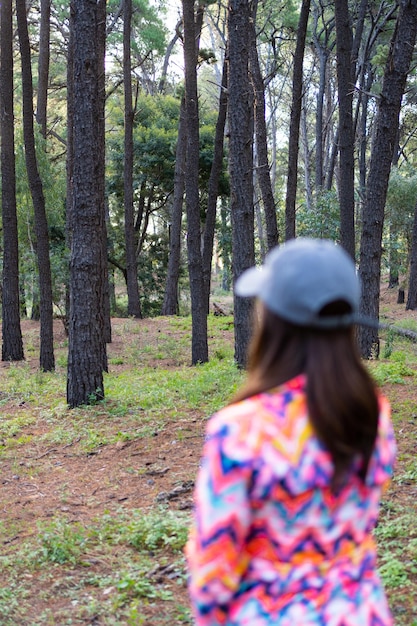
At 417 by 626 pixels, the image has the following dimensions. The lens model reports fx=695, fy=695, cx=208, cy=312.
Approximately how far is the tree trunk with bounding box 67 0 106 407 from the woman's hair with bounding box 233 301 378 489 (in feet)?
26.7

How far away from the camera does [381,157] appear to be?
11758 mm

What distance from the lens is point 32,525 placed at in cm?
599

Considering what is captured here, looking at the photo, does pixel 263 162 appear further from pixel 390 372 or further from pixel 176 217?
pixel 176 217

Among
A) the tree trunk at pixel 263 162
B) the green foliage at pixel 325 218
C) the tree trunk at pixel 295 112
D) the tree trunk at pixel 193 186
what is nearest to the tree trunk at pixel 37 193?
the tree trunk at pixel 193 186

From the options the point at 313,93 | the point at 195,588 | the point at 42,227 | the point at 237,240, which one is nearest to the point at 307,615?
the point at 195,588

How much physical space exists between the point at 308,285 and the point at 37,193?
1343 cm

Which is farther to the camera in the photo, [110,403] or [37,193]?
[37,193]

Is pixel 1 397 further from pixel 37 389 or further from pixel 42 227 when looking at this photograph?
pixel 42 227

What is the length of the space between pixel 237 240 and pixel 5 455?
5.64m

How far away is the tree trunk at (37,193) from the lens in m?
14.2

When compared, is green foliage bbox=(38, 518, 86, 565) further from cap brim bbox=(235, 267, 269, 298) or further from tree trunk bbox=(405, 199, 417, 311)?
tree trunk bbox=(405, 199, 417, 311)

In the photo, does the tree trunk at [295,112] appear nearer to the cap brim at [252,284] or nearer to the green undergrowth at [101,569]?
the green undergrowth at [101,569]

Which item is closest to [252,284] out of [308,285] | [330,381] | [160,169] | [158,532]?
[308,285]

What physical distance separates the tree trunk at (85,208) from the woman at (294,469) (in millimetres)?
8130
